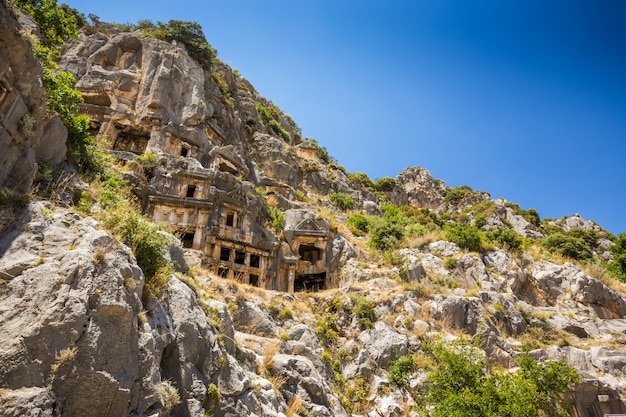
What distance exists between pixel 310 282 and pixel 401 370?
1243 cm

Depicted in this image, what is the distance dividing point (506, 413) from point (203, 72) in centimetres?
3728

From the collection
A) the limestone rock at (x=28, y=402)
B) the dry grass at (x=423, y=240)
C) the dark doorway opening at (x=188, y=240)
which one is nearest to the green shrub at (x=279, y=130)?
the dry grass at (x=423, y=240)

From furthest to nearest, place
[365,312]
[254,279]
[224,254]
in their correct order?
[224,254]
[254,279]
[365,312]

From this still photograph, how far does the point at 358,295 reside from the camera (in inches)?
874

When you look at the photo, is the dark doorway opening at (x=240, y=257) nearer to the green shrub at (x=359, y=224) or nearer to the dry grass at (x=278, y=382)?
the green shrub at (x=359, y=224)

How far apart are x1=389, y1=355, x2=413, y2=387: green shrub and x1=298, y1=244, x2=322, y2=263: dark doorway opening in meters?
12.0

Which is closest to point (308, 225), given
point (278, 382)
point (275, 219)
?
point (275, 219)

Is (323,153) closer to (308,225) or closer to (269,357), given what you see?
(308,225)

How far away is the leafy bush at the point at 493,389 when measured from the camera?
11.6 m

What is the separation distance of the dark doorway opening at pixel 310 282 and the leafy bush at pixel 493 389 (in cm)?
1430

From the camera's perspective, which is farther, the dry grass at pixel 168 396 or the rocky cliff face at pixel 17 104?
the rocky cliff face at pixel 17 104

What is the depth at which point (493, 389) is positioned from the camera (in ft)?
39.9

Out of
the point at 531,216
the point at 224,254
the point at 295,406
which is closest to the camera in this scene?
the point at 295,406

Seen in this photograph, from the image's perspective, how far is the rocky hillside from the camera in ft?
23.3
